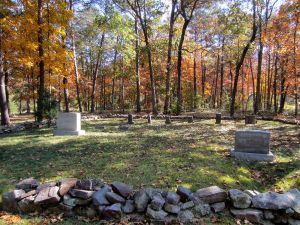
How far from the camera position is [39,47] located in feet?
45.0

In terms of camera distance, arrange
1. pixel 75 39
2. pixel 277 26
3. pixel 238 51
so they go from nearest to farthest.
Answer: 1. pixel 277 26
2. pixel 238 51
3. pixel 75 39

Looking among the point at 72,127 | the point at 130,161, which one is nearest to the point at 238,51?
the point at 72,127

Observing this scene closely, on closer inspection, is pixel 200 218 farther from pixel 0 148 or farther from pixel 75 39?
pixel 75 39

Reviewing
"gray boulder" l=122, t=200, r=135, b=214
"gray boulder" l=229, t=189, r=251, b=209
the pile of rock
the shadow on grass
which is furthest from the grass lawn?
the pile of rock

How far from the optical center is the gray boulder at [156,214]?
13.5ft

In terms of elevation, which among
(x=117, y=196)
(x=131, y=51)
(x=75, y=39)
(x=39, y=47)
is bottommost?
(x=117, y=196)

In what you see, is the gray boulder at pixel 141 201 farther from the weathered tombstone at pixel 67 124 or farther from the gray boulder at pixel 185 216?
the weathered tombstone at pixel 67 124

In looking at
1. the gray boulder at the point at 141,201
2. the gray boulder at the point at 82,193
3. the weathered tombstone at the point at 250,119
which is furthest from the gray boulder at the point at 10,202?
the weathered tombstone at the point at 250,119

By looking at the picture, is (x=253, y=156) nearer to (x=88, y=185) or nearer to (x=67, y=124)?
(x=88, y=185)

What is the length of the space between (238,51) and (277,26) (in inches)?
317

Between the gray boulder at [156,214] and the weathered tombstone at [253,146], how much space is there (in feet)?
13.2

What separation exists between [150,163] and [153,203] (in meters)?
2.50

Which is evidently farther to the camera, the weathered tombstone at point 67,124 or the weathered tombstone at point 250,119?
the weathered tombstone at point 250,119

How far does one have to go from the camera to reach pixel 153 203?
4238 millimetres
